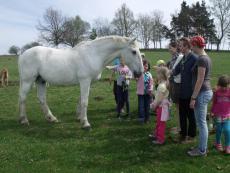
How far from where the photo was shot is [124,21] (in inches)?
3059

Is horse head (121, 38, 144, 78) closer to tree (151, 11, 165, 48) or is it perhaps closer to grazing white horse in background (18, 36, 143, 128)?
grazing white horse in background (18, 36, 143, 128)

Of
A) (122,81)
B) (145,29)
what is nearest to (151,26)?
(145,29)

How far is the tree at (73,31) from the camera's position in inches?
2244

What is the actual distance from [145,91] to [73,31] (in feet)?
177

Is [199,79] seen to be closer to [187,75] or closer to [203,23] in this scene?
[187,75]

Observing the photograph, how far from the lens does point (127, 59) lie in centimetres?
897

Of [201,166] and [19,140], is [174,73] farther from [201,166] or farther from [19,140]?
[19,140]

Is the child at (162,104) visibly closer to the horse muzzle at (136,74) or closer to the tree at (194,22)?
the horse muzzle at (136,74)

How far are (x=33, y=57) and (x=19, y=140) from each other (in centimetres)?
249

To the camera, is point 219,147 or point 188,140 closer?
point 219,147

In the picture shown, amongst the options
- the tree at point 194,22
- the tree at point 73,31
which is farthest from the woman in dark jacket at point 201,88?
the tree at point 194,22

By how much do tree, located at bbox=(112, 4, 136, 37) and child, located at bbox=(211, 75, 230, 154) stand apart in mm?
69123

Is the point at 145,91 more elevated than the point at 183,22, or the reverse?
the point at 183,22

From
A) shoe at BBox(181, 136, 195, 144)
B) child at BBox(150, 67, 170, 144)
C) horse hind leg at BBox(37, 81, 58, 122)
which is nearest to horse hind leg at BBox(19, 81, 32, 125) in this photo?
horse hind leg at BBox(37, 81, 58, 122)
